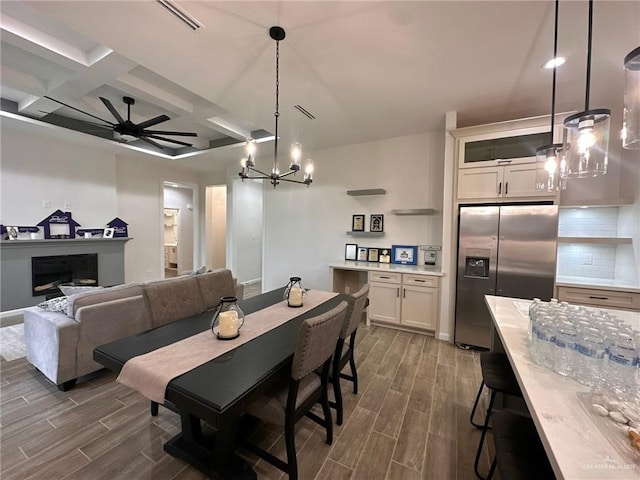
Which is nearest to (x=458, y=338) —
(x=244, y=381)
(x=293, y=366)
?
(x=293, y=366)

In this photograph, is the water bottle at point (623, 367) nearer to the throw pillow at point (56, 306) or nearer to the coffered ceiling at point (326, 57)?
the coffered ceiling at point (326, 57)

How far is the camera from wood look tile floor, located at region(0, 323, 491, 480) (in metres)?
1.58

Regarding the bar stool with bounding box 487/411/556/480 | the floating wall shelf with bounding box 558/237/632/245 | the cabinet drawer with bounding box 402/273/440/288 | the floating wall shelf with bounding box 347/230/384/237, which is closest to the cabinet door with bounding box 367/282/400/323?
the cabinet drawer with bounding box 402/273/440/288

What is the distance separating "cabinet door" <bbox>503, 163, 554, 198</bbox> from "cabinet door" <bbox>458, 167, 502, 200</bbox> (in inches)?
2.7

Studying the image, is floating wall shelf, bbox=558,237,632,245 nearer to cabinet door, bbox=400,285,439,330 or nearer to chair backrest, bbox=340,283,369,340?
cabinet door, bbox=400,285,439,330

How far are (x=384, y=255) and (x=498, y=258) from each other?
162 cm

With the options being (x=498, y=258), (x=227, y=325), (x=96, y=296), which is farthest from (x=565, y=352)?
(x=96, y=296)

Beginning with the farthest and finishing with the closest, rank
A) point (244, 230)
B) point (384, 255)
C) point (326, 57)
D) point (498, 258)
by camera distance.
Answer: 1. point (244, 230)
2. point (384, 255)
3. point (498, 258)
4. point (326, 57)

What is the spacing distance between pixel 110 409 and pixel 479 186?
4.28 m

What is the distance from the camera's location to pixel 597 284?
8.88 feet

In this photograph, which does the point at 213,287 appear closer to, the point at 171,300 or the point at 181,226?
the point at 171,300

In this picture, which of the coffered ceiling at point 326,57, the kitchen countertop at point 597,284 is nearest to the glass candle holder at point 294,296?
the coffered ceiling at point 326,57

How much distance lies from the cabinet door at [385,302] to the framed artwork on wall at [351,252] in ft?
2.76

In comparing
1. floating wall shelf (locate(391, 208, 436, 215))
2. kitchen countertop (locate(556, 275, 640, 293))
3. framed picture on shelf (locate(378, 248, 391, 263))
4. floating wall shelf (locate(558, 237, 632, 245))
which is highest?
floating wall shelf (locate(391, 208, 436, 215))
